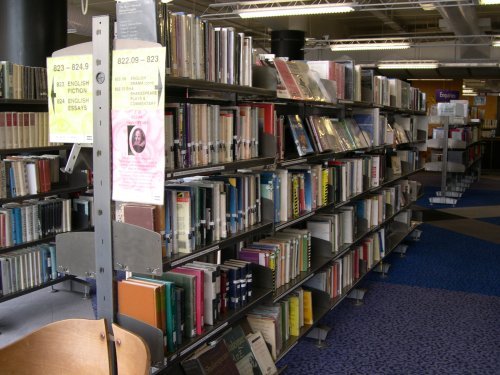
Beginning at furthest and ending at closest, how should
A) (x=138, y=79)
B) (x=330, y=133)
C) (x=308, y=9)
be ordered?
(x=308, y=9) → (x=330, y=133) → (x=138, y=79)

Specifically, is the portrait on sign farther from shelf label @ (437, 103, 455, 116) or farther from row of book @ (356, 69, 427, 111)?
shelf label @ (437, 103, 455, 116)

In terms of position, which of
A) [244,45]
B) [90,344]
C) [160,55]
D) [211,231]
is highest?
[244,45]

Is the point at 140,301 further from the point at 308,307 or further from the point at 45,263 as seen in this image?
the point at 45,263

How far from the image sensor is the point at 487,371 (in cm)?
386

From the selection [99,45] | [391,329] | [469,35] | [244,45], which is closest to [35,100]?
[244,45]

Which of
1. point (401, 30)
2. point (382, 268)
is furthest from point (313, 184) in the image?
point (401, 30)

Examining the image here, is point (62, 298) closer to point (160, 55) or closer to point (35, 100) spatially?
point (35, 100)

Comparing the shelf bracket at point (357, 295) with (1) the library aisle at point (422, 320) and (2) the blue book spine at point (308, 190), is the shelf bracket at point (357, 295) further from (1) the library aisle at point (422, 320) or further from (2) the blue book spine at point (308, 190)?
(2) the blue book spine at point (308, 190)

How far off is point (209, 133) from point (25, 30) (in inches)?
147

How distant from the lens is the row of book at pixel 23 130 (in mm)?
4664

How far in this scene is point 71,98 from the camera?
219 cm

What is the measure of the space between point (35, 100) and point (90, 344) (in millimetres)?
3319

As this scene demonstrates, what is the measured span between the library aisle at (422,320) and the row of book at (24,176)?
8.51 feet

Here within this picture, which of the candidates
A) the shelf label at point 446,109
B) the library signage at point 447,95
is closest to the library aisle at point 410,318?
the shelf label at point 446,109
